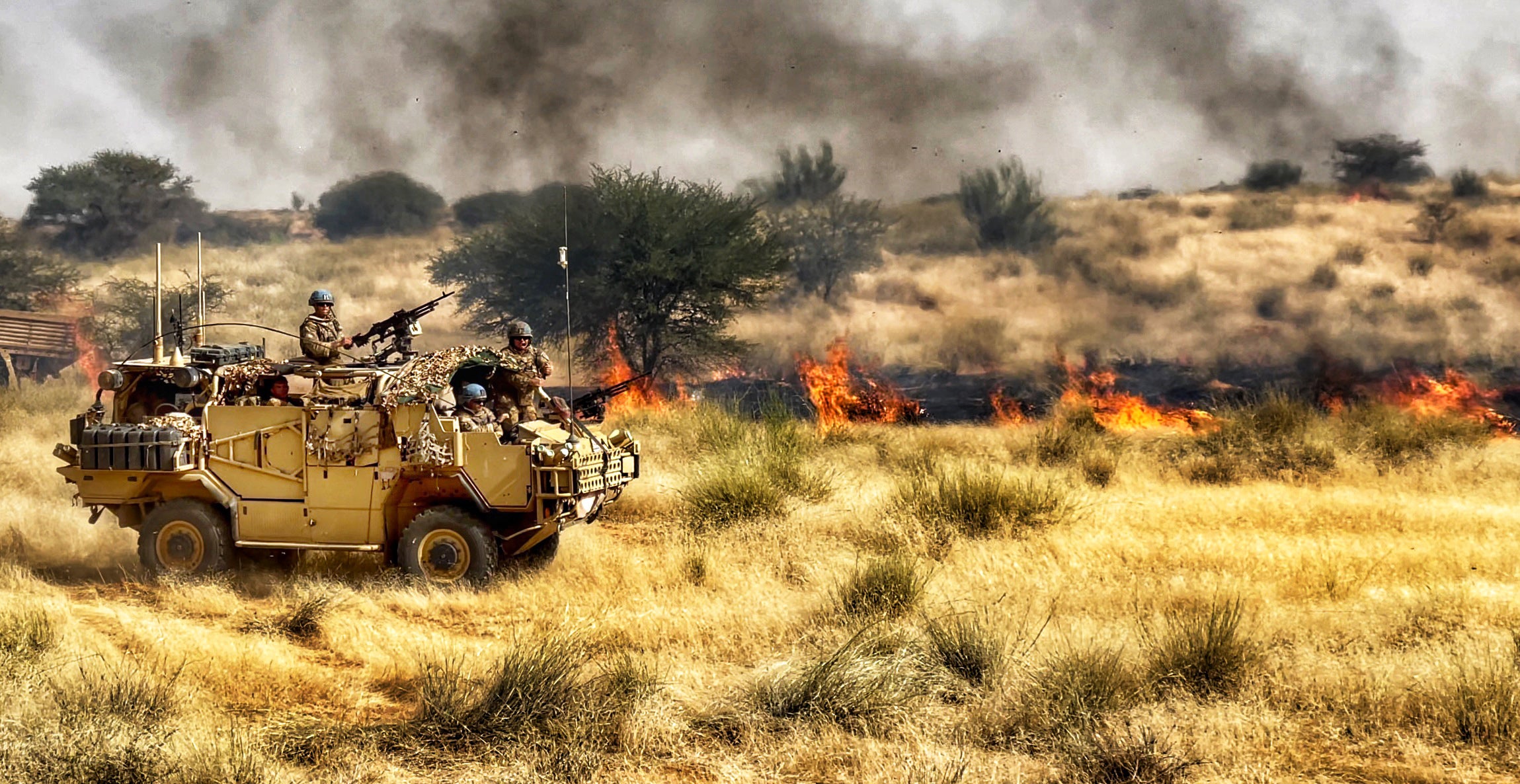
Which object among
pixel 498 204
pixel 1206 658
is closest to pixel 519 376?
pixel 1206 658

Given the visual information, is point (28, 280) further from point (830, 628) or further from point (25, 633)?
point (830, 628)

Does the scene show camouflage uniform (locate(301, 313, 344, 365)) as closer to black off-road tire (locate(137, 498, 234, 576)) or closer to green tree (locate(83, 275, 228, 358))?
black off-road tire (locate(137, 498, 234, 576))

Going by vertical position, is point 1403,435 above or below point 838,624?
above

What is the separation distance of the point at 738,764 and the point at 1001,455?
11.1m

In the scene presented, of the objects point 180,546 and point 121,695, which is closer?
point 121,695

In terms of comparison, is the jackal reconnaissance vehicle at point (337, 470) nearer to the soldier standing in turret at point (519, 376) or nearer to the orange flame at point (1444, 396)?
the soldier standing in turret at point (519, 376)

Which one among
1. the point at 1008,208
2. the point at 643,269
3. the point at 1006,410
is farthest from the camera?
the point at 1008,208

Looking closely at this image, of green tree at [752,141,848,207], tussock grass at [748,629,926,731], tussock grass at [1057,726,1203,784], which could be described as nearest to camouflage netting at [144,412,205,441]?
tussock grass at [748,629,926,731]

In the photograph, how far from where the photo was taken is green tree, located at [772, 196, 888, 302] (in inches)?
1491

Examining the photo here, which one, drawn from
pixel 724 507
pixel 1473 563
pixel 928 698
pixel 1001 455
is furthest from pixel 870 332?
pixel 928 698

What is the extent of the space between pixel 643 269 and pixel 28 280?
18.0 metres

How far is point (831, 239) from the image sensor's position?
39312 mm

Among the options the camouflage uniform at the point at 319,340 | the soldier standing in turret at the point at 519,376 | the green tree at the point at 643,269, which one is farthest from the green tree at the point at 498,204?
the soldier standing in turret at the point at 519,376

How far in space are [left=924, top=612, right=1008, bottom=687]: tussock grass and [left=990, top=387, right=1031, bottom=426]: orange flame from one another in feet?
52.1
